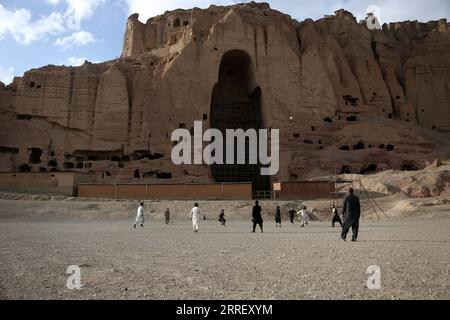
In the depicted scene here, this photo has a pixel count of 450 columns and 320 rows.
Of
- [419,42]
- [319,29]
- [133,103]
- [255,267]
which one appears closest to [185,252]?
[255,267]

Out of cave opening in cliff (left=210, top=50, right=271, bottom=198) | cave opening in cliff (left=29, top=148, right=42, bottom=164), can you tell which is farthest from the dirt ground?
cave opening in cliff (left=29, top=148, right=42, bottom=164)

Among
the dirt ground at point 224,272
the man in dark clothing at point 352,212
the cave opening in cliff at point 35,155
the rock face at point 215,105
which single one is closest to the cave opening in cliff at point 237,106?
the rock face at point 215,105

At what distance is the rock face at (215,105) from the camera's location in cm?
3981

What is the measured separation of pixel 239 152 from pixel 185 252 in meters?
34.5

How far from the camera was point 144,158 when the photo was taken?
40.7 metres

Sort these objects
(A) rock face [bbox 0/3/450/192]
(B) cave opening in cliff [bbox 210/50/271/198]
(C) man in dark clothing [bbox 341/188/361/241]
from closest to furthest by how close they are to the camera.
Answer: (C) man in dark clothing [bbox 341/188/361/241]
(A) rock face [bbox 0/3/450/192]
(B) cave opening in cliff [bbox 210/50/271/198]

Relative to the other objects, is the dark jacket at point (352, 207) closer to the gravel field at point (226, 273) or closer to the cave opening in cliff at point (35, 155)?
the gravel field at point (226, 273)

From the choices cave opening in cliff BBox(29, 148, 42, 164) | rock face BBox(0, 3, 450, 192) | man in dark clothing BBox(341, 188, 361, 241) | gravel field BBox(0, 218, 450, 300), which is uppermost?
rock face BBox(0, 3, 450, 192)

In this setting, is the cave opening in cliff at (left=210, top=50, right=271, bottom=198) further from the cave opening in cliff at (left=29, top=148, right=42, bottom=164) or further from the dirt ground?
the dirt ground

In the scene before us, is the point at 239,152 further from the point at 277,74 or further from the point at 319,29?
the point at 319,29

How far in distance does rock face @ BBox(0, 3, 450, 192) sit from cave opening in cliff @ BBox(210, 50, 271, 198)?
0.18m

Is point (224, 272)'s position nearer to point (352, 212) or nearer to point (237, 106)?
point (352, 212)

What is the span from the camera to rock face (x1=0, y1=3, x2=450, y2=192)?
3981 cm

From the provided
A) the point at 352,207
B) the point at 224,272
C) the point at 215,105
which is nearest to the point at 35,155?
the point at 215,105
